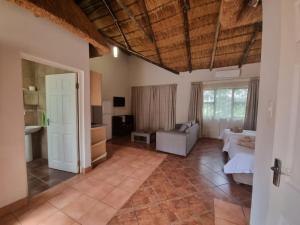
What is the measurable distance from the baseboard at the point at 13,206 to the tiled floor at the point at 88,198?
0.15ft

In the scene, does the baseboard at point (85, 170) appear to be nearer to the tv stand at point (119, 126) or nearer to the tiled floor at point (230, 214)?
the tiled floor at point (230, 214)

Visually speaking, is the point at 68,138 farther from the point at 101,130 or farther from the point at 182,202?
the point at 182,202

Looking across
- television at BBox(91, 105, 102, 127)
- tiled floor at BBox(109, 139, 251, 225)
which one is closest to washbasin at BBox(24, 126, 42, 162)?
television at BBox(91, 105, 102, 127)

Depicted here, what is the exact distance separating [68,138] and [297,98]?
3.13 metres

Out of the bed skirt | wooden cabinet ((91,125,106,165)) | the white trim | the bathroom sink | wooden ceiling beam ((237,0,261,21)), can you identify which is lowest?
the bed skirt

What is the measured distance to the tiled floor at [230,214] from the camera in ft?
5.33

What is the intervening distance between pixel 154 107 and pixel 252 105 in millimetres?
3765

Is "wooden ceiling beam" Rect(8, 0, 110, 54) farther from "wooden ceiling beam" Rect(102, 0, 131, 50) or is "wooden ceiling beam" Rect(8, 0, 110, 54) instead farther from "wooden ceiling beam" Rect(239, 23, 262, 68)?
"wooden ceiling beam" Rect(239, 23, 262, 68)

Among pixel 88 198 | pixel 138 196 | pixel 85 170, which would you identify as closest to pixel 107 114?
pixel 85 170

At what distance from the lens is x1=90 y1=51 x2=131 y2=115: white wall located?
5336 mm

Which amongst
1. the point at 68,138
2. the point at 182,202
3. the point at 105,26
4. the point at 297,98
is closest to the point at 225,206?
the point at 182,202

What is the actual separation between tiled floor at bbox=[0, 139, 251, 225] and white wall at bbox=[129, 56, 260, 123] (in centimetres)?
319

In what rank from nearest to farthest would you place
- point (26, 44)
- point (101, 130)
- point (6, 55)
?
point (6, 55) < point (26, 44) < point (101, 130)

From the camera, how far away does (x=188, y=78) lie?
5.85 metres
